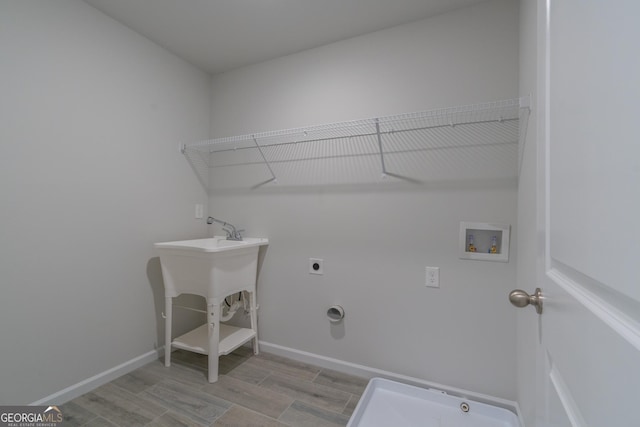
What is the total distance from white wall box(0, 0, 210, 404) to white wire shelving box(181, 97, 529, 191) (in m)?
0.47

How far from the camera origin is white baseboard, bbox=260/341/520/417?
1568 mm

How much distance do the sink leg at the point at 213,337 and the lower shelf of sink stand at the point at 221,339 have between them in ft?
0.17

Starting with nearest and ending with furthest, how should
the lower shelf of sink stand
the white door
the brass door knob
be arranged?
the white door → the brass door knob → the lower shelf of sink stand

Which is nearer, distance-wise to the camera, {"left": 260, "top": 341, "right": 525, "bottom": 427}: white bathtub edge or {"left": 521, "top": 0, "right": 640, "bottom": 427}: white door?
{"left": 521, "top": 0, "right": 640, "bottom": 427}: white door

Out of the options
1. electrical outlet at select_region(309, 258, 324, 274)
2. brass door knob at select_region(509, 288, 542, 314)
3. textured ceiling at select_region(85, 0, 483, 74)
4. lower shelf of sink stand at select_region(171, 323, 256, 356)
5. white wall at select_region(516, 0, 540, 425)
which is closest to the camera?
brass door knob at select_region(509, 288, 542, 314)

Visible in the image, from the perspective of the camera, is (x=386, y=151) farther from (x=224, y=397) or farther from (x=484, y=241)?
(x=224, y=397)

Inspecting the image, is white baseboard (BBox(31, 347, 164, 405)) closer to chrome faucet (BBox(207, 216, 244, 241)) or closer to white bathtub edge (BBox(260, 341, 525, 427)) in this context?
white bathtub edge (BBox(260, 341, 525, 427))

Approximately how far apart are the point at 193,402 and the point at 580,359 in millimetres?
1859

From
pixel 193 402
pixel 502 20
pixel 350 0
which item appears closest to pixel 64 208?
pixel 193 402

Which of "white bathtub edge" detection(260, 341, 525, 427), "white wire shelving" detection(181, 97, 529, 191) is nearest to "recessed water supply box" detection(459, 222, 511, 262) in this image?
"white wire shelving" detection(181, 97, 529, 191)

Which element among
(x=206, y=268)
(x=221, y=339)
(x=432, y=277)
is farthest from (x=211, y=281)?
(x=432, y=277)

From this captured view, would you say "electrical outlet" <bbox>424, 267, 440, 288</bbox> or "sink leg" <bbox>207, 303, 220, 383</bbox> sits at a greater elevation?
"electrical outlet" <bbox>424, 267, 440, 288</bbox>

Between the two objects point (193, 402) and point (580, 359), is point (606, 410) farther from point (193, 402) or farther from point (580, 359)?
point (193, 402)

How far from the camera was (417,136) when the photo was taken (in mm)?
1769
